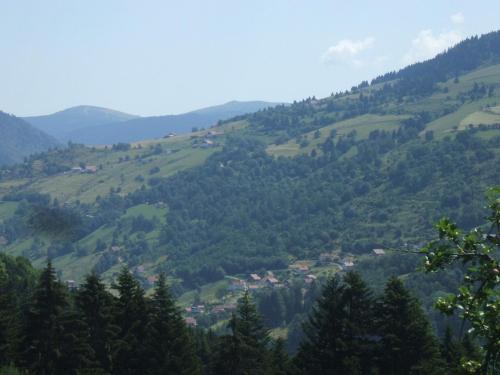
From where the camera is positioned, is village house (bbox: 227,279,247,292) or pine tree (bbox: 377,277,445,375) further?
village house (bbox: 227,279,247,292)

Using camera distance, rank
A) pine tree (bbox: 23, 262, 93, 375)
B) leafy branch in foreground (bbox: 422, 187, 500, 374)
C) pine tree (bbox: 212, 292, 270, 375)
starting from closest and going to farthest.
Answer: leafy branch in foreground (bbox: 422, 187, 500, 374) < pine tree (bbox: 23, 262, 93, 375) < pine tree (bbox: 212, 292, 270, 375)

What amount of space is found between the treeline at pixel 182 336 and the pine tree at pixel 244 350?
0.05 m

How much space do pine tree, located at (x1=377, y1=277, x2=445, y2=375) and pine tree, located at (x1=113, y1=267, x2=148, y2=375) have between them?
12.5 meters

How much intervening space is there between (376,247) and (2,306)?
549 ft

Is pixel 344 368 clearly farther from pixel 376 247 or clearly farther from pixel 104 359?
pixel 376 247

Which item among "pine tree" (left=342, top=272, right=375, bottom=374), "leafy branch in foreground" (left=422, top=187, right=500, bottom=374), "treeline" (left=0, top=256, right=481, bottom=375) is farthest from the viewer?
"pine tree" (left=342, top=272, right=375, bottom=374)

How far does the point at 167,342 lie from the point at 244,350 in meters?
4.07

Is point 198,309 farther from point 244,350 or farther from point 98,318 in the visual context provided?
point 244,350

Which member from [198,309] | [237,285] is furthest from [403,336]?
[237,285]

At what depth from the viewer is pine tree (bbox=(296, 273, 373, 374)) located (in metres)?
34.1

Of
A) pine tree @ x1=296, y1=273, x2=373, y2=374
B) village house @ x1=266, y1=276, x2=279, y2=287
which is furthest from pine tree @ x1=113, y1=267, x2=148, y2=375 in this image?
village house @ x1=266, y1=276, x2=279, y2=287

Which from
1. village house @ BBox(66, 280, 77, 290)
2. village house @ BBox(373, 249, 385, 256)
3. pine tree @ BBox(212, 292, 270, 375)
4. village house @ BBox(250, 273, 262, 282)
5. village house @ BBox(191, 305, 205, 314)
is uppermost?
pine tree @ BBox(212, 292, 270, 375)

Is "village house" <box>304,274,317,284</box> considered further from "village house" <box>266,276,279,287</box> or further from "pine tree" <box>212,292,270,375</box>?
"pine tree" <box>212,292,270,375</box>

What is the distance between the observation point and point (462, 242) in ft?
29.9
